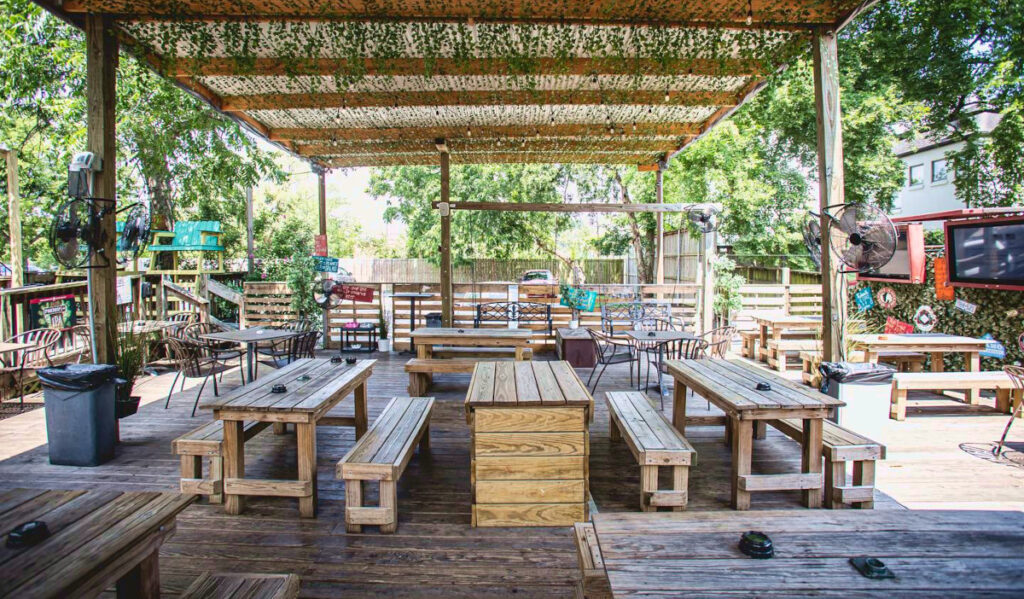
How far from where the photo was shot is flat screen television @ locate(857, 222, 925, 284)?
6270 mm

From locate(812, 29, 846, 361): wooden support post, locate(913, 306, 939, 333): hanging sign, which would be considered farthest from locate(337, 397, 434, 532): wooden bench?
locate(913, 306, 939, 333): hanging sign

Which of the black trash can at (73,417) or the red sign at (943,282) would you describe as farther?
the red sign at (943,282)

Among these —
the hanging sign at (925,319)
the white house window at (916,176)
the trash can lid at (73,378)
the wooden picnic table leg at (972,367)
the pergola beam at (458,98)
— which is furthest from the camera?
the white house window at (916,176)

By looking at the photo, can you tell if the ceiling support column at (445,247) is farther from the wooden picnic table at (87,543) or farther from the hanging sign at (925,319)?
the hanging sign at (925,319)

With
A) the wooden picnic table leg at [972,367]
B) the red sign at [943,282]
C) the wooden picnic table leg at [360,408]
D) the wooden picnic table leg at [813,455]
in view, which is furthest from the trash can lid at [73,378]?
the red sign at [943,282]

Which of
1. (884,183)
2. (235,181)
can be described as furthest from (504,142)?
(884,183)

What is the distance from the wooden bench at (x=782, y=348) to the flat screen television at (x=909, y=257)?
1.28 metres

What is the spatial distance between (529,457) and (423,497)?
843 millimetres

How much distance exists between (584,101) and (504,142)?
2.09m

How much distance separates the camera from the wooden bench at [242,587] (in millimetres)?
1656

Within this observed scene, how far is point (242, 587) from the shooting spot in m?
A: 1.71

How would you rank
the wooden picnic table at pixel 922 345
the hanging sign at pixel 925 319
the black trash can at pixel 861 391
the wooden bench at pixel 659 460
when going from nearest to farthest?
the wooden bench at pixel 659 460, the black trash can at pixel 861 391, the wooden picnic table at pixel 922 345, the hanging sign at pixel 925 319

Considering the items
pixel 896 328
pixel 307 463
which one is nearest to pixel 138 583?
pixel 307 463

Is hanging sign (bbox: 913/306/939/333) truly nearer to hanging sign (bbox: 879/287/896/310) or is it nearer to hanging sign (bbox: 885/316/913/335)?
hanging sign (bbox: 885/316/913/335)
